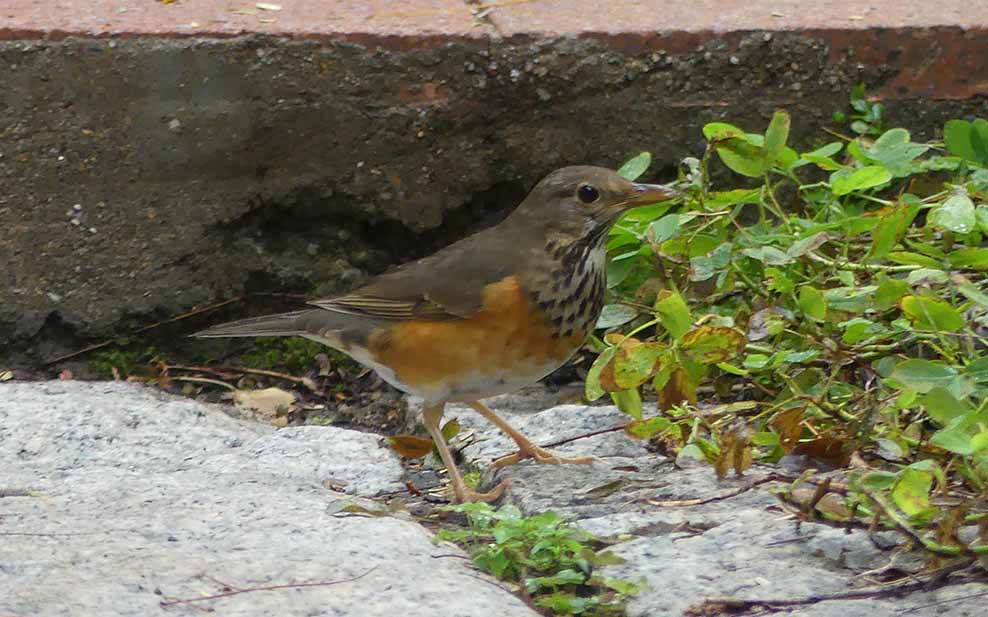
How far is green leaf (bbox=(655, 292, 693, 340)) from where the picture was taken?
3.81m

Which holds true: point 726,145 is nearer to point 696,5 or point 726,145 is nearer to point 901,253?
point 901,253

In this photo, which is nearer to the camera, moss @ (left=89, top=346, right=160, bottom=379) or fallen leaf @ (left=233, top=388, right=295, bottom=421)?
fallen leaf @ (left=233, top=388, right=295, bottom=421)

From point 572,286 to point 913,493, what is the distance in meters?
1.43

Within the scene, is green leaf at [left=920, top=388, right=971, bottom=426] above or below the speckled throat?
above

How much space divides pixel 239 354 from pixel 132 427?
0.90 m

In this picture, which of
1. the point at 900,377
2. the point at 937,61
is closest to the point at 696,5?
the point at 937,61

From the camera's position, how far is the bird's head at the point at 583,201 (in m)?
4.18

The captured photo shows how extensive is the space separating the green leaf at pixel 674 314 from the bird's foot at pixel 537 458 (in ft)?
1.43

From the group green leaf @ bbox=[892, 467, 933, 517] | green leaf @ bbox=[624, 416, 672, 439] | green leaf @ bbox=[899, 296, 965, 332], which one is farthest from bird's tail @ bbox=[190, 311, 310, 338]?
green leaf @ bbox=[892, 467, 933, 517]

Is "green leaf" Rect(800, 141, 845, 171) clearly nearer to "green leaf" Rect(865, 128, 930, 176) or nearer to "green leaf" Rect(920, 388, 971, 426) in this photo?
"green leaf" Rect(865, 128, 930, 176)

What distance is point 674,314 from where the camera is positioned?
3.83 meters

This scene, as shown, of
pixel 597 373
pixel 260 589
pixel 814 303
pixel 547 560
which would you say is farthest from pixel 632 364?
pixel 260 589

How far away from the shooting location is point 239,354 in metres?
5.08

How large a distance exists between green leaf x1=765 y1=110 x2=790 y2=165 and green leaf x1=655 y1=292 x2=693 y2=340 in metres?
0.70
